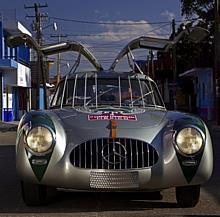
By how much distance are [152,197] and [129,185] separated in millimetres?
1442

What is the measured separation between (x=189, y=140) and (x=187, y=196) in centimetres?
78

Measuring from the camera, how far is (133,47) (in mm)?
9406

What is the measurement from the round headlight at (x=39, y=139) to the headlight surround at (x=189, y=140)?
1.40m

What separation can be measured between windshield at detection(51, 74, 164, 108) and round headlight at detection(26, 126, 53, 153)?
4.47ft

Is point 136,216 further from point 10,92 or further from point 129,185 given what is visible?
point 10,92

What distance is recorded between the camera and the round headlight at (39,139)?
6.76 metres

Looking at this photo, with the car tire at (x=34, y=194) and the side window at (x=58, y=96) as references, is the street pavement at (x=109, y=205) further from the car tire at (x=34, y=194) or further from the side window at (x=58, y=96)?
the side window at (x=58, y=96)

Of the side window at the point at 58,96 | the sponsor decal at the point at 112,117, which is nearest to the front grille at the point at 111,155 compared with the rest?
the sponsor decal at the point at 112,117

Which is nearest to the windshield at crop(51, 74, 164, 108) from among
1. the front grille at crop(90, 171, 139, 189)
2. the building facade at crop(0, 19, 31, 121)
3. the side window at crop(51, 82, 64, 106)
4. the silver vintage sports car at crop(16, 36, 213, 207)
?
the side window at crop(51, 82, 64, 106)

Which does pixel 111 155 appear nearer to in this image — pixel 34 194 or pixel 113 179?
pixel 113 179

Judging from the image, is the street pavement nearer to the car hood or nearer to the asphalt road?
the asphalt road

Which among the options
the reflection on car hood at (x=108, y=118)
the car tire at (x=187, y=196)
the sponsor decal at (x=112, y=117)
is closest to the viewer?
the reflection on car hood at (x=108, y=118)

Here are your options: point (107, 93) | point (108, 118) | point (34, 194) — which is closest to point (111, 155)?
point (108, 118)

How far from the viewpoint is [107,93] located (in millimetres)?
8367
